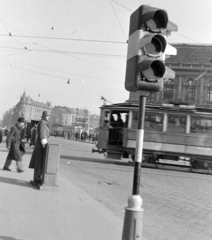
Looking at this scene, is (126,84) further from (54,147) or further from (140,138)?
(54,147)

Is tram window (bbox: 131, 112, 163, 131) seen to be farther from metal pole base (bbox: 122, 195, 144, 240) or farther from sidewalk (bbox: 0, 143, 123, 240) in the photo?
metal pole base (bbox: 122, 195, 144, 240)

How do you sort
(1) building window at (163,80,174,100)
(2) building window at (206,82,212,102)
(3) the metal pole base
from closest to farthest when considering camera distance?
(3) the metal pole base
(2) building window at (206,82,212,102)
(1) building window at (163,80,174,100)

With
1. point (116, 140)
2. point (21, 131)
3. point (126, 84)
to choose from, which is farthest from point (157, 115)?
point (126, 84)

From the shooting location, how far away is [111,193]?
768 centimetres

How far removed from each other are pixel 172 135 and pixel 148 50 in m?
11.2

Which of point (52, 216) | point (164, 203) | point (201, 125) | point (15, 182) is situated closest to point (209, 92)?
point (201, 125)

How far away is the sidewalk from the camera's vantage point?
13.1 feet

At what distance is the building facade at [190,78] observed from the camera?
47375mm

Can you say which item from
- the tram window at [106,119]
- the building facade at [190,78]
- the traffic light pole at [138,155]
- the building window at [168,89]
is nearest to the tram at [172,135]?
the tram window at [106,119]

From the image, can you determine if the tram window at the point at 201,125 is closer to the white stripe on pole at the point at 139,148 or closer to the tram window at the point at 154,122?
the tram window at the point at 154,122

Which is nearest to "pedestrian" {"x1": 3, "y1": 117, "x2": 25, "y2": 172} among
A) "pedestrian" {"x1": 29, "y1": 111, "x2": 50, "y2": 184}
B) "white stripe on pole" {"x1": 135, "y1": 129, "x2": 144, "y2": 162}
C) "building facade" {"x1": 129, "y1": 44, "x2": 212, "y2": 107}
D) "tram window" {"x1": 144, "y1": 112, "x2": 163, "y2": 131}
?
"pedestrian" {"x1": 29, "y1": 111, "x2": 50, "y2": 184}

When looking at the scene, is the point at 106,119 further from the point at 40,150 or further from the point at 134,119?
the point at 40,150

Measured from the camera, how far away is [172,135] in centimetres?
1451

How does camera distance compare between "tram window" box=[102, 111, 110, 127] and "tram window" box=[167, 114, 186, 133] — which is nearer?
"tram window" box=[167, 114, 186, 133]
